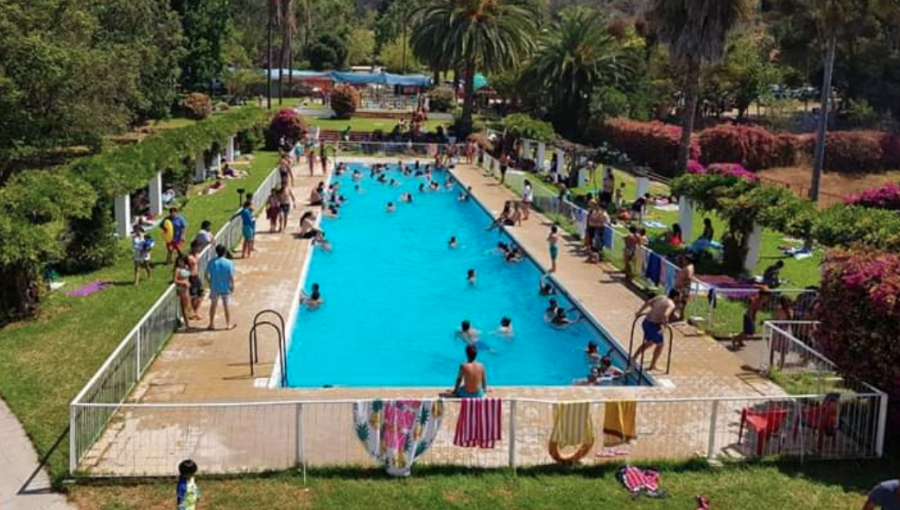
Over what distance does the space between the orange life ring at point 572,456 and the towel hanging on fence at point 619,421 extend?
1.09 ft

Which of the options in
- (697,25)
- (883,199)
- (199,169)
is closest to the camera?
(883,199)

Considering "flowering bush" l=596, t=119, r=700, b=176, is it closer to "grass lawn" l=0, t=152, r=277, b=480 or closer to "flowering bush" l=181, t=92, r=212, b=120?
"grass lawn" l=0, t=152, r=277, b=480

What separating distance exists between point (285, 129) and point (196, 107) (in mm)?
18241

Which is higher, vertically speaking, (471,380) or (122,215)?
(122,215)

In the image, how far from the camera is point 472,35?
182ft

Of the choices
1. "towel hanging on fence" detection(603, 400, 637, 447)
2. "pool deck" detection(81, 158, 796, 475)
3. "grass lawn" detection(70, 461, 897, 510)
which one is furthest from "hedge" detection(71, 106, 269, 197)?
"towel hanging on fence" detection(603, 400, 637, 447)

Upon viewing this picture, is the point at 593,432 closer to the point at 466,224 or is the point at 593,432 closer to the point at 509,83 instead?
the point at 466,224

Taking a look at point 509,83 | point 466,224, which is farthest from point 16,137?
point 509,83

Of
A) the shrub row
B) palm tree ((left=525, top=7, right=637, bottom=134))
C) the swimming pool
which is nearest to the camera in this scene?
the swimming pool

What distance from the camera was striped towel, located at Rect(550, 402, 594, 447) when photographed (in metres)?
11.4

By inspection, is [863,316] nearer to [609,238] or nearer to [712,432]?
[712,432]

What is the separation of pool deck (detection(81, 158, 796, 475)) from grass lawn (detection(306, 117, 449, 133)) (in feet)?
143

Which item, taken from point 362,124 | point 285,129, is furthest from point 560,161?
point 362,124

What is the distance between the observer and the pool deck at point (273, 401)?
1148 cm
